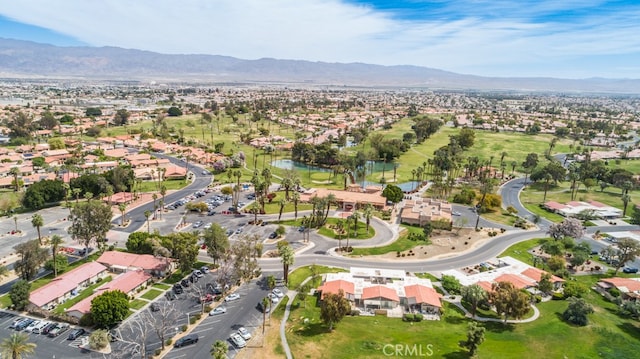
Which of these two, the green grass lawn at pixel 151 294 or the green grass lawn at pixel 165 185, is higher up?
the green grass lawn at pixel 165 185

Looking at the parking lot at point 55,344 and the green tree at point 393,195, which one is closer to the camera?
the parking lot at point 55,344

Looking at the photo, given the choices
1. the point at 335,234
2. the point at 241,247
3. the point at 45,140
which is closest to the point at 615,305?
the point at 335,234

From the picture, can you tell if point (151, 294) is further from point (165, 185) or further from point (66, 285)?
point (165, 185)

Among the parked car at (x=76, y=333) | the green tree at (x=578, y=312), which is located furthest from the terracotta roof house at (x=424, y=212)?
the parked car at (x=76, y=333)

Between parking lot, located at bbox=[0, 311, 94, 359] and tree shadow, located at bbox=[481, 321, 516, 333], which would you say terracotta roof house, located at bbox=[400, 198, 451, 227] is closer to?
tree shadow, located at bbox=[481, 321, 516, 333]

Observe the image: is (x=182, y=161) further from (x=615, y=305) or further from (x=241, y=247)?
(x=615, y=305)

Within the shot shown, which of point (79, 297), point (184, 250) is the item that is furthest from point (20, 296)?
point (184, 250)

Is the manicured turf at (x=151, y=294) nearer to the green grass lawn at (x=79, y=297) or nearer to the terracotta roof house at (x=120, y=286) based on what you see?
the terracotta roof house at (x=120, y=286)
